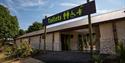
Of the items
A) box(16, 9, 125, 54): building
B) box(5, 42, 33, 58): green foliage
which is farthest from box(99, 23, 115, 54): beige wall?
box(5, 42, 33, 58): green foliage

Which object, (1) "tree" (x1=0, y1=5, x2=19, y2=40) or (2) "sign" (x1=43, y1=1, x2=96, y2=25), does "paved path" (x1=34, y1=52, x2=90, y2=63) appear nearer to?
(2) "sign" (x1=43, y1=1, x2=96, y2=25)

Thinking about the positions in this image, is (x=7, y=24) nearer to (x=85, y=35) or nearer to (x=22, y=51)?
(x=22, y=51)

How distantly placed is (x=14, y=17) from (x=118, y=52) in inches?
1264

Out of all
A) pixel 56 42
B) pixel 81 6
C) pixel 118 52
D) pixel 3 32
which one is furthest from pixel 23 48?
pixel 3 32

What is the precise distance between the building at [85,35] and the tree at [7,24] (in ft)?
22.8

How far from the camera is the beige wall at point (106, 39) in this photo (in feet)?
49.3

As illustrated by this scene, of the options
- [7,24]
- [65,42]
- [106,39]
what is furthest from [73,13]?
[7,24]

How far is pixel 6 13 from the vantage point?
36.6 metres

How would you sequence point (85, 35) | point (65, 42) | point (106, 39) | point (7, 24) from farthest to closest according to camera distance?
1. point (7, 24)
2. point (85, 35)
3. point (65, 42)
4. point (106, 39)

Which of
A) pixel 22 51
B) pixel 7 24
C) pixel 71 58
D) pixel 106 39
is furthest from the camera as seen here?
Result: pixel 7 24

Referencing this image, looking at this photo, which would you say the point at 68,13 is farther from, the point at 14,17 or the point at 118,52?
the point at 14,17

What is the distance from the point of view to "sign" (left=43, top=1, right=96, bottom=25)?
14.3 meters

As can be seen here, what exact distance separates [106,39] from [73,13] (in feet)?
13.1

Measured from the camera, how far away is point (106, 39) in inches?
609
